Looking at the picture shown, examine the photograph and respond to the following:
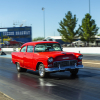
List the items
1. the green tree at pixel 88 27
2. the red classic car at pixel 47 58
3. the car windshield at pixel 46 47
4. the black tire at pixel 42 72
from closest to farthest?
the red classic car at pixel 47 58
the black tire at pixel 42 72
the car windshield at pixel 46 47
the green tree at pixel 88 27

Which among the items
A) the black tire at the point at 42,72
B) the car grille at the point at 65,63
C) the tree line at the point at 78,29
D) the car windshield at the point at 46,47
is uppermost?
the tree line at the point at 78,29

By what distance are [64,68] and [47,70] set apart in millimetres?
739

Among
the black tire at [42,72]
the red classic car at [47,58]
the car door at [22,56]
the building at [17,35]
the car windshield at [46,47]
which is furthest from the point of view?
the building at [17,35]

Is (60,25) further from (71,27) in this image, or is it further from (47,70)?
(47,70)

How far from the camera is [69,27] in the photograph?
5378cm

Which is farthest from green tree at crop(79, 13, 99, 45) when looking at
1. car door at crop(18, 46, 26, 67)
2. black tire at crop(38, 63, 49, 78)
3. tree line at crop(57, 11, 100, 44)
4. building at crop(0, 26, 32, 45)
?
building at crop(0, 26, 32, 45)

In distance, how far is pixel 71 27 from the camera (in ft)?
176

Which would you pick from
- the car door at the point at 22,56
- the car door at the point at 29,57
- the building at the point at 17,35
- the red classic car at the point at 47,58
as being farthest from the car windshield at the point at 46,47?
the building at the point at 17,35

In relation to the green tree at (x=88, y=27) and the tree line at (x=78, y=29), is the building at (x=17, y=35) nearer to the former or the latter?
the tree line at (x=78, y=29)

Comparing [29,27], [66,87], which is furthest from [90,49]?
[29,27]

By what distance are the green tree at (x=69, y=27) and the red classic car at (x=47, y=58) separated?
43.7 m

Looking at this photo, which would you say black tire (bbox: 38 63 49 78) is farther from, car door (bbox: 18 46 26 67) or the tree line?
the tree line

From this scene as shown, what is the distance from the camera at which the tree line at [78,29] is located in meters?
46.9

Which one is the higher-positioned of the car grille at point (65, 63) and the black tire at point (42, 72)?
the car grille at point (65, 63)
